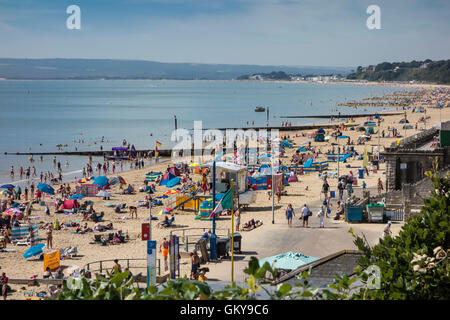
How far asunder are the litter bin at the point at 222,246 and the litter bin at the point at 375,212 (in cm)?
686

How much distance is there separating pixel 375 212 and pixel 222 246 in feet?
23.6

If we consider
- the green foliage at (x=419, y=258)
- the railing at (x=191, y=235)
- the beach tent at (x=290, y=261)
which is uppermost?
the green foliage at (x=419, y=258)

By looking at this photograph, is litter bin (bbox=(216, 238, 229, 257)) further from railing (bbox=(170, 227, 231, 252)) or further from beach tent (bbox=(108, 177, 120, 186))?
beach tent (bbox=(108, 177, 120, 186))

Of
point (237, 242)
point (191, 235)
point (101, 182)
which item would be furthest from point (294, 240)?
point (101, 182)

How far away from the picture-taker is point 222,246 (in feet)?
59.5

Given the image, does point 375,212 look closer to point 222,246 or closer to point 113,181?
point 222,246

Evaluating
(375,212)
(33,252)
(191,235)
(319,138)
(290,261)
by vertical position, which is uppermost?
(319,138)

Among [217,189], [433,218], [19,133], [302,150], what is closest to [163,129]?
[19,133]

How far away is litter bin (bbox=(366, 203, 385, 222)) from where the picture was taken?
22.2 metres

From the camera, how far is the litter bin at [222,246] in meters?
18.1

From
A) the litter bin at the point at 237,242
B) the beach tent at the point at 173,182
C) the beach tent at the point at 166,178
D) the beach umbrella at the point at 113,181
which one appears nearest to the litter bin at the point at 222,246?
the litter bin at the point at 237,242

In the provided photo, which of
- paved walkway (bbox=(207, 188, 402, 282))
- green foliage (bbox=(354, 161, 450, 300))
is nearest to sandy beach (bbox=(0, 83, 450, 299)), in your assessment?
paved walkway (bbox=(207, 188, 402, 282))

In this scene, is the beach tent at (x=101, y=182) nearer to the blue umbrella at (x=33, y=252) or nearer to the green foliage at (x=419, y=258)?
the blue umbrella at (x=33, y=252)
